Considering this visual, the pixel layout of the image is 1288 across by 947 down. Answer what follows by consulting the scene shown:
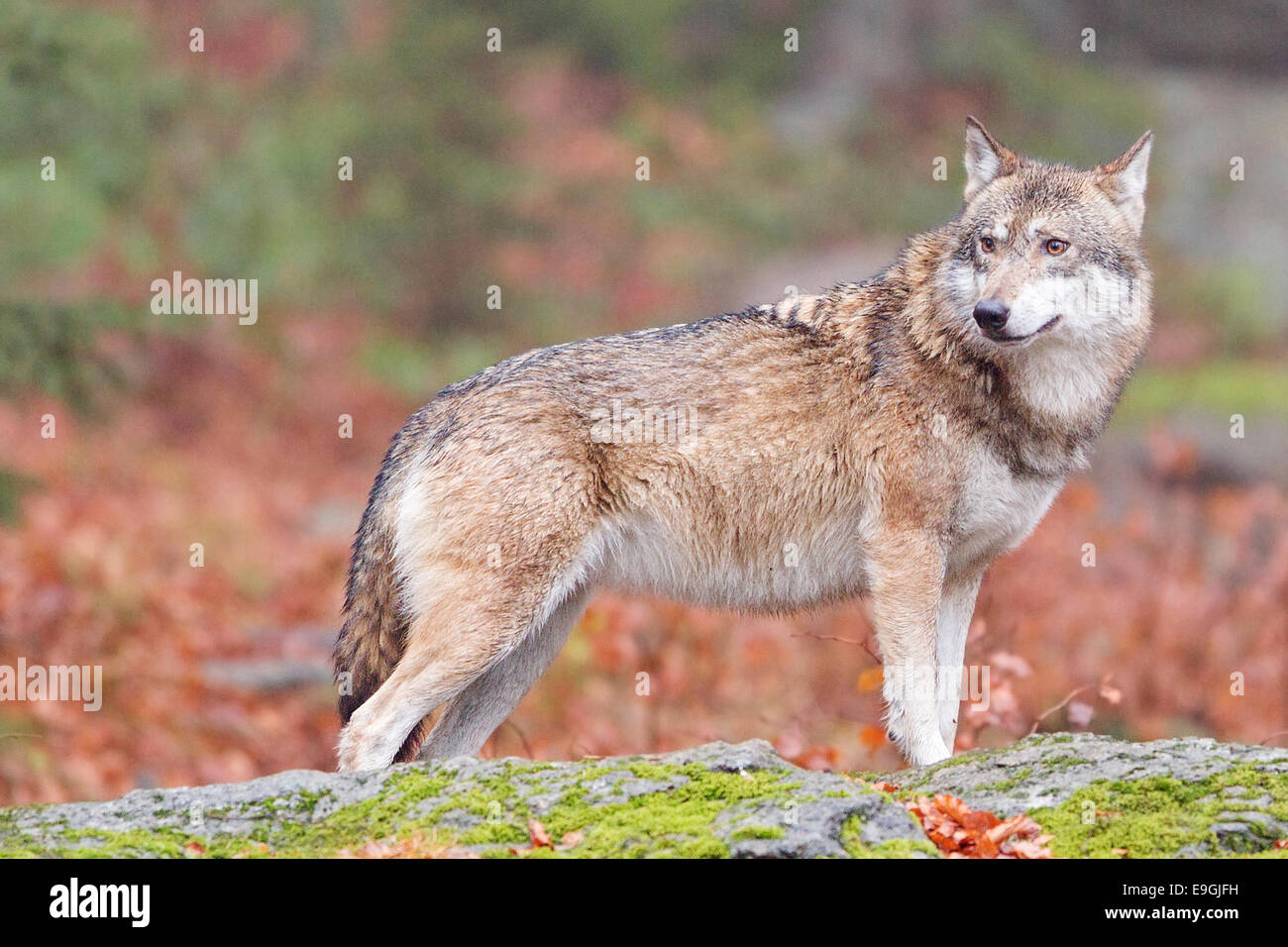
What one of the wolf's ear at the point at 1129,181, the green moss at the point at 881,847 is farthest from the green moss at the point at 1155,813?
the wolf's ear at the point at 1129,181

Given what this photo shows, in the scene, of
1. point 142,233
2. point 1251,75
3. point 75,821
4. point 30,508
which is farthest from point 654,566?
point 1251,75

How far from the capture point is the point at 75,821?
16.9ft

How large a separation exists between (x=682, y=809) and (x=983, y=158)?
370 centimetres

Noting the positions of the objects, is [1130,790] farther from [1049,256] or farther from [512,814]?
[1049,256]

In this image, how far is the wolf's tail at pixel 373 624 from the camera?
6.41 m

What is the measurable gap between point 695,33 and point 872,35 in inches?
130

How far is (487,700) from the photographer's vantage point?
6539 millimetres

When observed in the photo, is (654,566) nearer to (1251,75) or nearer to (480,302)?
(480,302)

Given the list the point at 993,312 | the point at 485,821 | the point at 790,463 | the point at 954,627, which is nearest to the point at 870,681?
the point at 954,627

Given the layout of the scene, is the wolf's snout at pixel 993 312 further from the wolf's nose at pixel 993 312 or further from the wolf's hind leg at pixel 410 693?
the wolf's hind leg at pixel 410 693

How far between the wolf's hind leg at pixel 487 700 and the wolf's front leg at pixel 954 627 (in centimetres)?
173

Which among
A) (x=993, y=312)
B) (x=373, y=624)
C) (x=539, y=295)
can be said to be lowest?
(x=373, y=624)

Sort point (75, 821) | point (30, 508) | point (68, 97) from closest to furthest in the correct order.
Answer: point (75, 821), point (68, 97), point (30, 508)

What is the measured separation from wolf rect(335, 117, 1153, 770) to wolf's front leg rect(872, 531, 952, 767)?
0.01m
